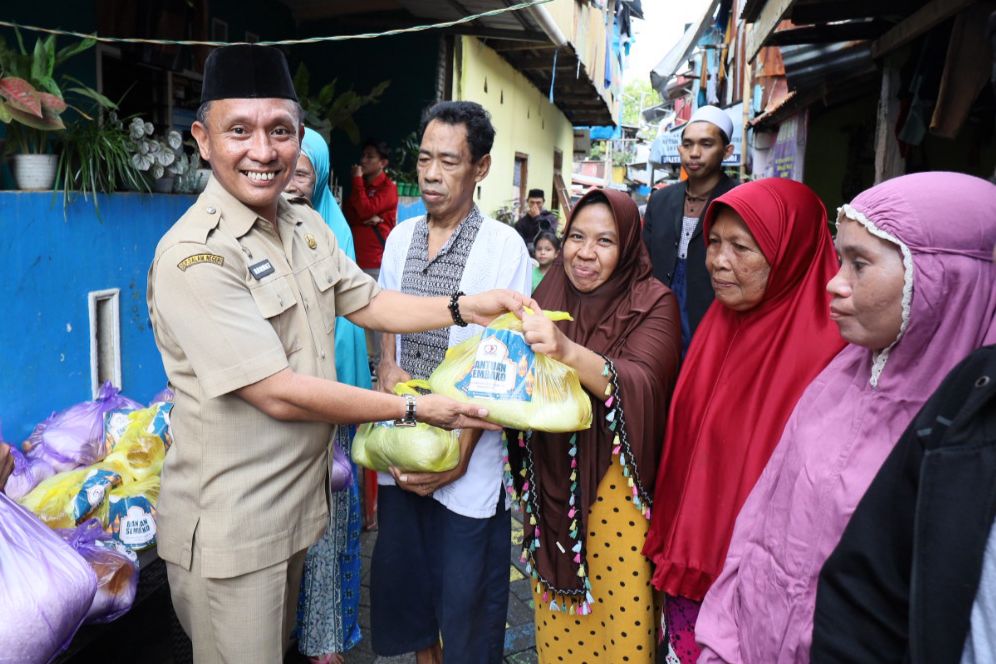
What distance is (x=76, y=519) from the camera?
260cm

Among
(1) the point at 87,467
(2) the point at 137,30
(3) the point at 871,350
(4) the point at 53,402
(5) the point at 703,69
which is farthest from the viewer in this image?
(5) the point at 703,69

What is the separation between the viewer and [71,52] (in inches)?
128

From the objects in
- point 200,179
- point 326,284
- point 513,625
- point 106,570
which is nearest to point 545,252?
point 200,179

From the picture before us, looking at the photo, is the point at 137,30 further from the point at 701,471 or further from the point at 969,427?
the point at 969,427

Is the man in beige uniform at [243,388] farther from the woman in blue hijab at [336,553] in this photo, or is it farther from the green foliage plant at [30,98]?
the green foliage plant at [30,98]

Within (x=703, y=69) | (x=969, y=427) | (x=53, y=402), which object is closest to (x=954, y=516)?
(x=969, y=427)

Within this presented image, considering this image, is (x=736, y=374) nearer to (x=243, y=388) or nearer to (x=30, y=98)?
(x=243, y=388)

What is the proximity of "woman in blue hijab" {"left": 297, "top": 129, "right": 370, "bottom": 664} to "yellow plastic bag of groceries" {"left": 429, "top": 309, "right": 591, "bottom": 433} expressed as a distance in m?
1.12

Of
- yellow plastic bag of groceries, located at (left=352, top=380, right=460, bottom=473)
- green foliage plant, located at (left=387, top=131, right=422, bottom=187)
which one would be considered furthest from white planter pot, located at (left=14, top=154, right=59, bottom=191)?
green foliage plant, located at (left=387, top=131, right=422, bottom=187)

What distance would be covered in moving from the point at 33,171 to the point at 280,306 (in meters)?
1.89

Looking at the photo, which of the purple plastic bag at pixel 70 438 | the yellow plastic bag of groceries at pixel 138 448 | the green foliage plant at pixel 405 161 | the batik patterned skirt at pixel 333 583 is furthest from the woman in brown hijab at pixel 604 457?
the green foliage plant at pixel 405 161

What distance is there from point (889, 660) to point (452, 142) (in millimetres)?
2067

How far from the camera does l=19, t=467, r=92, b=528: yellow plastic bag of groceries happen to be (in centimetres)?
259

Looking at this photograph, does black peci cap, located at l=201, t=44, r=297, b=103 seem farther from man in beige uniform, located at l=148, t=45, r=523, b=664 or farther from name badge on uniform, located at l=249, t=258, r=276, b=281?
name badge on uniform, located at l=249, t=258, r=276, b=281
